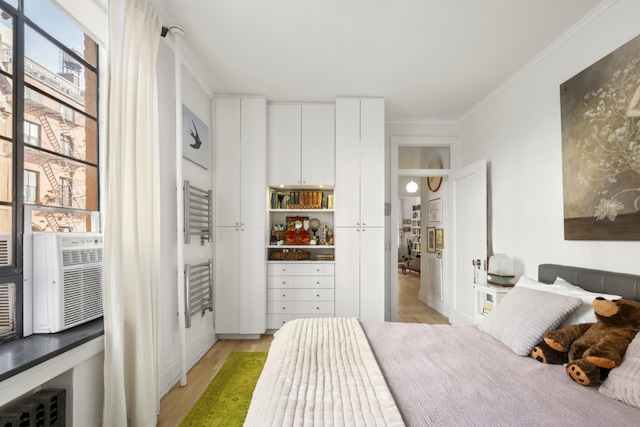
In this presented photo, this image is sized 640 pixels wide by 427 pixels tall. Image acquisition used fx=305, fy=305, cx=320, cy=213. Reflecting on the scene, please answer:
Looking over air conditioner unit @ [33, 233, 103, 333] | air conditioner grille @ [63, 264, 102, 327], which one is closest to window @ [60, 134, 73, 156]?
air conditioner unit @ [33, 233, 103, 333]

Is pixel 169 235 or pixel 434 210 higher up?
pixel 434 210

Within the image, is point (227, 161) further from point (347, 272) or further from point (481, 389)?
point (481, 389)

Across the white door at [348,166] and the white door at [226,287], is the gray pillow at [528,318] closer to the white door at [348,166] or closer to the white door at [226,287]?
the white door at [348,166]

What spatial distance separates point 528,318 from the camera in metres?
1.72

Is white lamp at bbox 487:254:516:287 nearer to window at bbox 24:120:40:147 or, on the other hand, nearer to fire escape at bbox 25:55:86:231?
fire escape at bbox 25:55:86:231

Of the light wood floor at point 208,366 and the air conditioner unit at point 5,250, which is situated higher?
the air conditioner unit at point 5,250

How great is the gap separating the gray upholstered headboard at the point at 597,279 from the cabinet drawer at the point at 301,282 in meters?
2.10

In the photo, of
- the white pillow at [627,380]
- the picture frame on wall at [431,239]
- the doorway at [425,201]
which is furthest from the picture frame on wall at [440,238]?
the white pillow at [627,380]

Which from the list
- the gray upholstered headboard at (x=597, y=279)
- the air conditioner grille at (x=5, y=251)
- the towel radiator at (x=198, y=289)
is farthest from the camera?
the towel radiator at (x=198, y=289)

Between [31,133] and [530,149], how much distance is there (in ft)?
12.2

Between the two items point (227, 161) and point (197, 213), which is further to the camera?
point (227, 161)

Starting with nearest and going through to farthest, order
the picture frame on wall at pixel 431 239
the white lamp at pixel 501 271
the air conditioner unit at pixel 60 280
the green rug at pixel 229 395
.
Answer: the air conditioner unit at pixel 60 280
the green rug at pixel 229 395
the white lamp at pixel 501 271
the picture frame on wall at pixel 431 239

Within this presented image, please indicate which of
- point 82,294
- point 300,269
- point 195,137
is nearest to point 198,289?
point 300,269

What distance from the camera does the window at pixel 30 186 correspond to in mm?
1564
